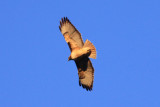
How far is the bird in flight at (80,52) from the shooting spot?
1655 centimetres

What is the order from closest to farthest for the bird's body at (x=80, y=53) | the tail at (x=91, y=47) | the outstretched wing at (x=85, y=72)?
1. the bird's body at (x=80, y=53)
2. the tail at (x=91, y=47)
3. the outstretched wing at (x=85, y=72)

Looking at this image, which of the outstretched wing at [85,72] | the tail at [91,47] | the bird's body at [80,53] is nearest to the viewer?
the bird's body at [80,53]

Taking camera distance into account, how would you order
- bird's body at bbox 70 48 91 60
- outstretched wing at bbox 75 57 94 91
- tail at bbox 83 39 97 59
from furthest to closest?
outstretched wing at bbox 75 57 94 91
tail at bbox 83 39 97 59
bird's body at bbox 70 48 91 60

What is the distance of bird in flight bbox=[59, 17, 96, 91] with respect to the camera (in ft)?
54.3

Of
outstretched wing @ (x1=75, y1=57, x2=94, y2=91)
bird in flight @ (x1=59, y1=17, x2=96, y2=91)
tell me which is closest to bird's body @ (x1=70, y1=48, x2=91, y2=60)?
bird in flight @ (x1=59, y1=17, x2=96, y2=91)

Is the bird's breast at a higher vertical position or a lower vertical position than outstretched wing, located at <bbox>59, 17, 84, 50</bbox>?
lower

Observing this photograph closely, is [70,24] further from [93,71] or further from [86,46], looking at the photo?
[93,71]

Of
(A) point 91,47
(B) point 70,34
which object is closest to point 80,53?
(A) point 91,47

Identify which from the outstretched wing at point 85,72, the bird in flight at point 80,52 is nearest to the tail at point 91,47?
the bird in flight at point 80,52

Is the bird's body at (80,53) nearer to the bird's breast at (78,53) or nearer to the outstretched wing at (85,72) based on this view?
the bird's breast at (78,53)

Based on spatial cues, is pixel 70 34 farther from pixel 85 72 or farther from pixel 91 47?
pixel 85 72

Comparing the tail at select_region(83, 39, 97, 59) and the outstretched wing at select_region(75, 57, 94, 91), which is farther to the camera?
the outstretched wing at select_region(75, 57, 94, 91)

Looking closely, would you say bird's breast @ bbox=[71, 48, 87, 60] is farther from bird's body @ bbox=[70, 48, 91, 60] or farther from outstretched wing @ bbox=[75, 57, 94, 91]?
outstretched wing @ bbox=[75, 57, 94, 91]

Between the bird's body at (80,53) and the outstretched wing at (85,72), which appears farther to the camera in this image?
the outstretched wing at (85,72)
